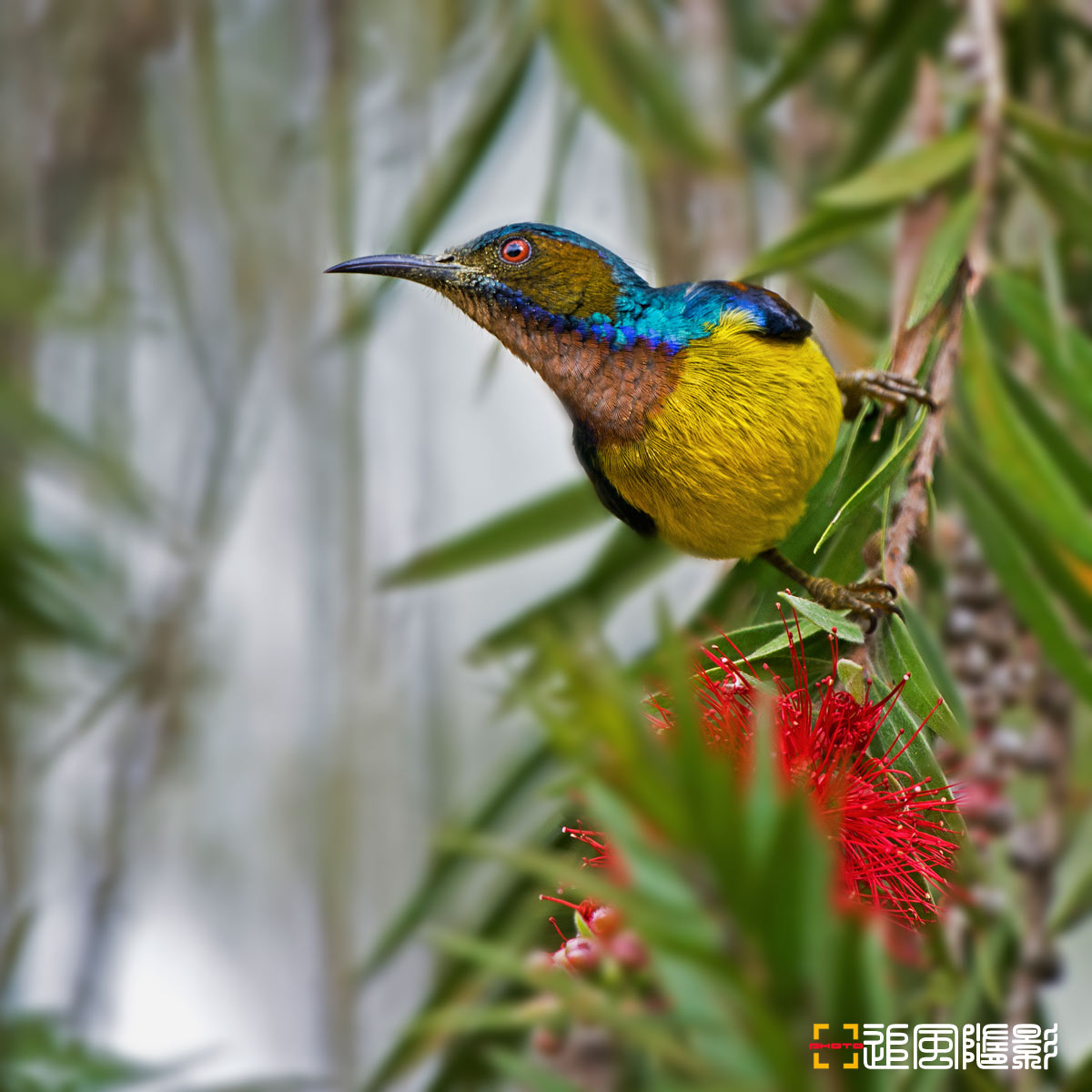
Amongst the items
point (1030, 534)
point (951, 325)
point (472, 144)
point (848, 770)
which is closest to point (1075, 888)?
point (1030, 534)

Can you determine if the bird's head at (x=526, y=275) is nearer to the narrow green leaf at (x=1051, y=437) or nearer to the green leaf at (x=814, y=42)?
the narrow green leaf at (x=1051, y=437)

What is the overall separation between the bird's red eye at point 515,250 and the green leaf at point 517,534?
2.57 ft

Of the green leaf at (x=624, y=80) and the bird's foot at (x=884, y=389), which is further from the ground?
the green leaf at (x=624, y=80)

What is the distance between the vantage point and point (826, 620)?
1.86 feet

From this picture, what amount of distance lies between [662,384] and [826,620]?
0.94 ft

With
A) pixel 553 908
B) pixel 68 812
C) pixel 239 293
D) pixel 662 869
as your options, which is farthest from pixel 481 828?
pixel 68 812

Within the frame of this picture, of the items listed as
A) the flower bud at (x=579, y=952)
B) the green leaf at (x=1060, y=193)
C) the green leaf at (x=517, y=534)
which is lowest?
the flower bud at (x=579, y=952)

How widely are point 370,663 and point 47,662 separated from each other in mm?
769

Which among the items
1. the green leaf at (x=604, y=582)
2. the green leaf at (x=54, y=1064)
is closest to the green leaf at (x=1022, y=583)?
the green leaf at (x=604, y=582)

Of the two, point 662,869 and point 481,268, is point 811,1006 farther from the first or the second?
point 481,268

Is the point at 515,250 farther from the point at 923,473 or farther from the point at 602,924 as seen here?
the point at 602,924

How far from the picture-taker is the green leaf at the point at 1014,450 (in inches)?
38.9

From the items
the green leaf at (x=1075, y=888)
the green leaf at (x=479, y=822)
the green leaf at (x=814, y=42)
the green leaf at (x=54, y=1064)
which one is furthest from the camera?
the green leaf at (x=54, y=1064)

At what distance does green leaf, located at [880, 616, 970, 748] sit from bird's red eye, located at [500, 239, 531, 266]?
1.15 ft
